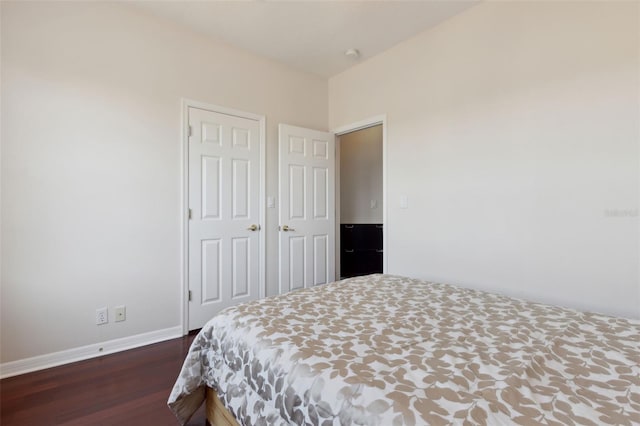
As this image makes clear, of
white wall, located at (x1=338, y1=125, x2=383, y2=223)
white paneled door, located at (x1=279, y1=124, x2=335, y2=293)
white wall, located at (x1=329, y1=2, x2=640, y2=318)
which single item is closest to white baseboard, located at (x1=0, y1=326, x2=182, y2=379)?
white paneled door, located at (x1=279, y1=124, x2=335, y2=293)

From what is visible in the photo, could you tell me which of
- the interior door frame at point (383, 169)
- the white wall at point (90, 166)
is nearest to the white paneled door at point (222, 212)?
the white wall at point (90, 166)

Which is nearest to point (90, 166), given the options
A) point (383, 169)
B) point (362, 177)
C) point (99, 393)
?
point (99, 393)

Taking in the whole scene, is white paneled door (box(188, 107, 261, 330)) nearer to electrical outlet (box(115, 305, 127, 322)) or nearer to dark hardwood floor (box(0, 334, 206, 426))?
electrical outlet (box(115, 305, 127, 322))

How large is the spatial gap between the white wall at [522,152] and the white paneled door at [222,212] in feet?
4.63

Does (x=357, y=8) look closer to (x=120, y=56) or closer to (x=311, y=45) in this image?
(x=311, y=45)

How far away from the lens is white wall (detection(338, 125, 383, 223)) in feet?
16.1

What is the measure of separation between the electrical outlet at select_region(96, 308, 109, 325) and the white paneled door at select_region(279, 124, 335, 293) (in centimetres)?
153

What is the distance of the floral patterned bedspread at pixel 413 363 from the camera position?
697 mm

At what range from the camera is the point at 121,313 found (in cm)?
234

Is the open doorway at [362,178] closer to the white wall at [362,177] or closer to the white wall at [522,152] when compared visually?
the white wall at [362,177]

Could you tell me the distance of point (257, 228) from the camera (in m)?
3.07

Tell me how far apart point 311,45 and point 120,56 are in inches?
65.0

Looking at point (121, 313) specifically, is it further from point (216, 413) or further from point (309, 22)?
point (309, 22)

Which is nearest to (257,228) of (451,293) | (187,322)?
(187,322)
